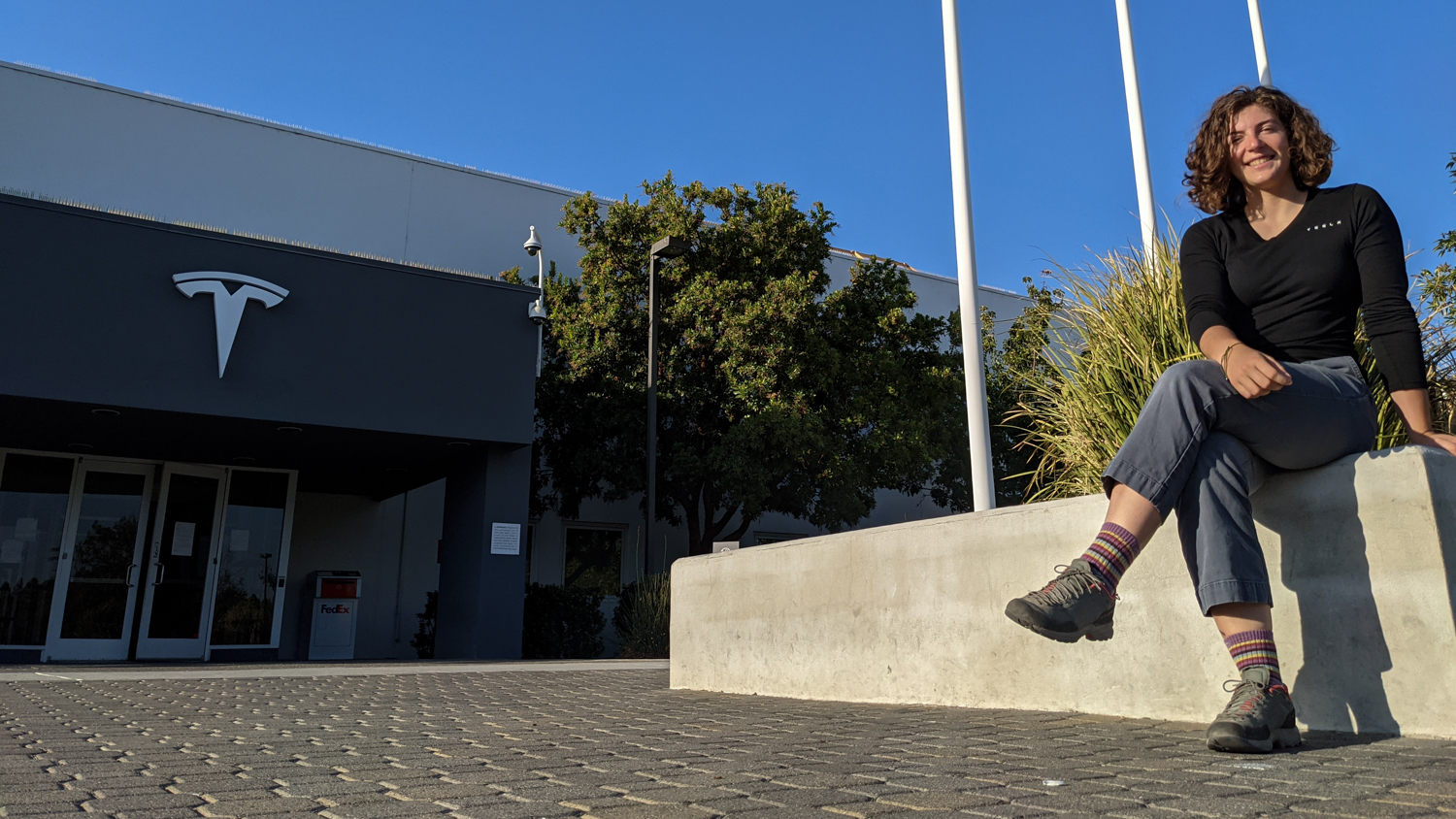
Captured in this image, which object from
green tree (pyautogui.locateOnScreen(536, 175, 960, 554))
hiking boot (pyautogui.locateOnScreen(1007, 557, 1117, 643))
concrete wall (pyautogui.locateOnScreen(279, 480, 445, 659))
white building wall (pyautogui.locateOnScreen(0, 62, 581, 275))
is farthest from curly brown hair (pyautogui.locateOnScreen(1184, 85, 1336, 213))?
white building wall (pyautogui.locateOnScreen(0, 62, 581, 275))

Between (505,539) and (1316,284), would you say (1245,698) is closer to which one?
(1316,284)

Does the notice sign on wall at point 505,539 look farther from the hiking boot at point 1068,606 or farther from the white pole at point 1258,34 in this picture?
the hiking boot at point 1068,606

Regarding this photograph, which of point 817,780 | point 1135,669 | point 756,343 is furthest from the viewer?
point 756,343

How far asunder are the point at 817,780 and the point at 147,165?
17.9 metres

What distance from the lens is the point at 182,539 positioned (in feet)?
41.9

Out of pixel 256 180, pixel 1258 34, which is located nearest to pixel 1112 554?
pixel 1258 34

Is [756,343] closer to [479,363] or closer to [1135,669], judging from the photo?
[479,363]

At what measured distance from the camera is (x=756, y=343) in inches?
579

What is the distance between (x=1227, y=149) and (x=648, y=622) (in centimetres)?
927

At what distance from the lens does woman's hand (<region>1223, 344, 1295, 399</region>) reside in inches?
83.3

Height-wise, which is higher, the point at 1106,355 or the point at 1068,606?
the point at 1106,355

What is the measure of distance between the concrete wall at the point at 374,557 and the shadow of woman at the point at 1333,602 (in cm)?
1485

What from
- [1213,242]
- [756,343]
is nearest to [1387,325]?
[1213,242]

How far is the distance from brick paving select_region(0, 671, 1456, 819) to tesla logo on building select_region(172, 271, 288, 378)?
23.3 feet
